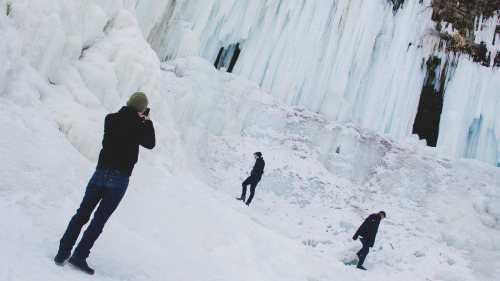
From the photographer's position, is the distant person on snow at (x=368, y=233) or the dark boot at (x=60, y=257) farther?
the distant person on snow at (x=368, y=233)

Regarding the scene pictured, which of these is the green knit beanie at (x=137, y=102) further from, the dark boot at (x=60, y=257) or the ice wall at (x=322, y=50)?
the ice wall at (x=322, y=50)

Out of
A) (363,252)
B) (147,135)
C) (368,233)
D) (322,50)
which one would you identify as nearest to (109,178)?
(147,135)

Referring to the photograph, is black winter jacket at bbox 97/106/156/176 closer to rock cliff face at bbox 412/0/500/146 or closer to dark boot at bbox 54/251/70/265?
dark boot at bbox 54/251/70/265

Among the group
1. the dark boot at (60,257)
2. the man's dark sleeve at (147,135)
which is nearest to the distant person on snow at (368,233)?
the man's dark sleeve at (147,135)

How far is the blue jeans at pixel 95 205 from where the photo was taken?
9.54ft

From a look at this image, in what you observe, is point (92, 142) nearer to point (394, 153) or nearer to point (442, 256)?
point (442, 256)

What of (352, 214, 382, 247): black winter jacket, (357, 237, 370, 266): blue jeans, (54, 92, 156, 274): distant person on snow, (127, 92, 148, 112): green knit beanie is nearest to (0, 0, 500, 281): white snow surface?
(54, 92, 156, 274): distant person on snow

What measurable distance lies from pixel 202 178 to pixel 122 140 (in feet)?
26.7

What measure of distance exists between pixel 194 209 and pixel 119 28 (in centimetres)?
499

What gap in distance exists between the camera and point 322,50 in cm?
1728

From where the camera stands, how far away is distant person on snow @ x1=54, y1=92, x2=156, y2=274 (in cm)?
288

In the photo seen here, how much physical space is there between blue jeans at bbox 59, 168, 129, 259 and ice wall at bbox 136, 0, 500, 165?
12.5 metres

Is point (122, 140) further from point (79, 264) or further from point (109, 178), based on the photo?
point (79, 264)

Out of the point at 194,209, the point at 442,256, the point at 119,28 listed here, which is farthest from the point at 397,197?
the point at 119,28
